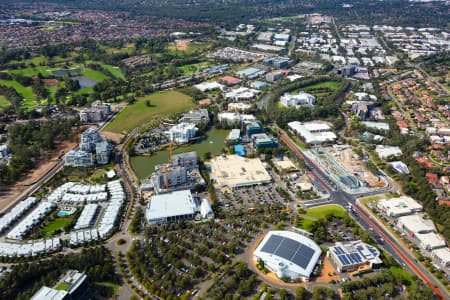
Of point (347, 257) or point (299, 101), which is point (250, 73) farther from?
point (347, 257)

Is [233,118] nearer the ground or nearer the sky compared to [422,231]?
nearer the sky

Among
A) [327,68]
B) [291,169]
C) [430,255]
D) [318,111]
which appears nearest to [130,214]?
[291,169]

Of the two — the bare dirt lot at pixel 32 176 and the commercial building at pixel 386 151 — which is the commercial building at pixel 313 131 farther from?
the bare dirt lot at pixel 32 176

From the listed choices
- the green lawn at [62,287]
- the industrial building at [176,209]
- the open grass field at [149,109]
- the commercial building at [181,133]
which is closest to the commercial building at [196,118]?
the commercial building at [181,133]

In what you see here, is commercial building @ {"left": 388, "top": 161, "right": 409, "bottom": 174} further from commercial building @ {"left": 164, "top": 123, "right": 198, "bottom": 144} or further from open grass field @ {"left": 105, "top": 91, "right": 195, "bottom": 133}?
open grass field @ {"left": 105, "top": 91, "right": 195, "bottom": 133}

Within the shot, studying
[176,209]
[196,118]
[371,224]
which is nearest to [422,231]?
[371,224]

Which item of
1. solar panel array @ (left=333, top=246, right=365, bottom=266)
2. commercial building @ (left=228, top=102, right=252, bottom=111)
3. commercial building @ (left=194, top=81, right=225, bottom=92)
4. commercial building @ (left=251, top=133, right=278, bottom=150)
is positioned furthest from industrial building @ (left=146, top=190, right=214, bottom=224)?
commercial building @ (left=194, top=81, right=225, bottom=92)

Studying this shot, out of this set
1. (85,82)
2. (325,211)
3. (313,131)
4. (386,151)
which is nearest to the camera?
(325,211)
